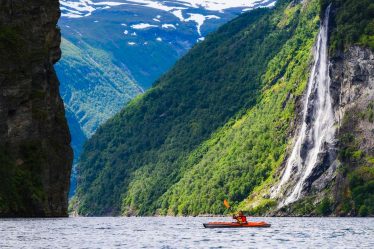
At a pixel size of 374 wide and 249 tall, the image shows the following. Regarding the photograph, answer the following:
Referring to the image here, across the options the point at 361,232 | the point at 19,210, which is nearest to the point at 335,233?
the point at 361,232

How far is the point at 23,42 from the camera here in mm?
161875

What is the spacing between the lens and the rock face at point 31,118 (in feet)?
506

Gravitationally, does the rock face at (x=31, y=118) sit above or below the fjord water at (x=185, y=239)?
above

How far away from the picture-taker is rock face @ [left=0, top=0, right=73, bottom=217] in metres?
154

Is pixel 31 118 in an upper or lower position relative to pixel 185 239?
upper

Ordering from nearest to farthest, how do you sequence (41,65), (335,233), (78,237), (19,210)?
(78,237) < (335,233) < (19,210) < (41,65)

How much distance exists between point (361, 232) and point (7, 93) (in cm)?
5869

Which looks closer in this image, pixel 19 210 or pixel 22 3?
pixel 19 210

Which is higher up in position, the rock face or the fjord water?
the rock face

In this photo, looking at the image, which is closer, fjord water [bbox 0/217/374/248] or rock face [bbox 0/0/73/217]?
fjord water [bbox 0/217/374/248]

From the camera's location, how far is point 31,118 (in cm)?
15988

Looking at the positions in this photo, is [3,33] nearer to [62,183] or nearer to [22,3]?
[22,3]

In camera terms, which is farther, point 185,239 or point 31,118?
point 31,118

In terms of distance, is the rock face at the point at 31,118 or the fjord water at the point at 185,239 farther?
the rock face at the point at 31,118
